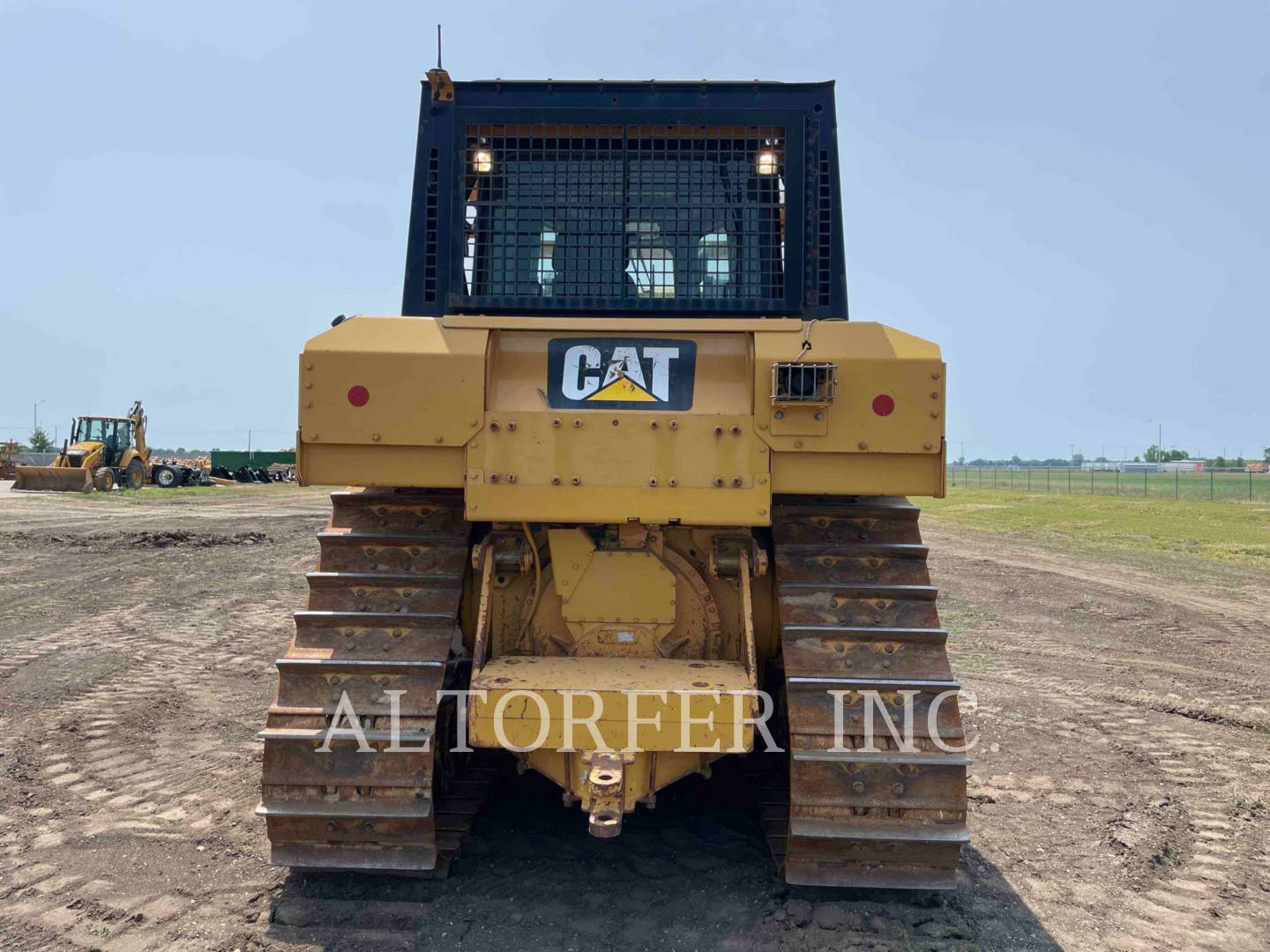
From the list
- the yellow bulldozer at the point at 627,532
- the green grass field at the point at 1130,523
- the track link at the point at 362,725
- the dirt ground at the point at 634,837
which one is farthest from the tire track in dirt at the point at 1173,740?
the green grass field at the point at 1130,523

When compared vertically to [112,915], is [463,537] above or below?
above

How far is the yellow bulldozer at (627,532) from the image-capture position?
Result: 10.3ft

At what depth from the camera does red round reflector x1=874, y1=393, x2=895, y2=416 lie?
127 inches

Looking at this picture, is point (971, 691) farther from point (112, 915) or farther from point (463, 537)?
point (112, 915)

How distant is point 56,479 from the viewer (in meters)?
27.0

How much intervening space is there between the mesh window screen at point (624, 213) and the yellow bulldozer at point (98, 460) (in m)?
28.1

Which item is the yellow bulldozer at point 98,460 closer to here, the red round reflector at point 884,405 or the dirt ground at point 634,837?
the dirt ground at point 634,837

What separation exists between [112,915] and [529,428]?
2.47 m

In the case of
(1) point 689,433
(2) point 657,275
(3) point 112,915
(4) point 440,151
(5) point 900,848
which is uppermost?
(4) point 440,151

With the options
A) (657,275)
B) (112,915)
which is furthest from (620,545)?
(112,915)

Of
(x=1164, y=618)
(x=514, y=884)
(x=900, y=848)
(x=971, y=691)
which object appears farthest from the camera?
(x=1164, y=618)

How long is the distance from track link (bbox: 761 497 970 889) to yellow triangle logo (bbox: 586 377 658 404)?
3.08 feet

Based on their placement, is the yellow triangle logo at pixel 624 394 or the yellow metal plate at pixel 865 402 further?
the yellow triangle logo at pixel 624 394

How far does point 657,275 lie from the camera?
4.05 meters
